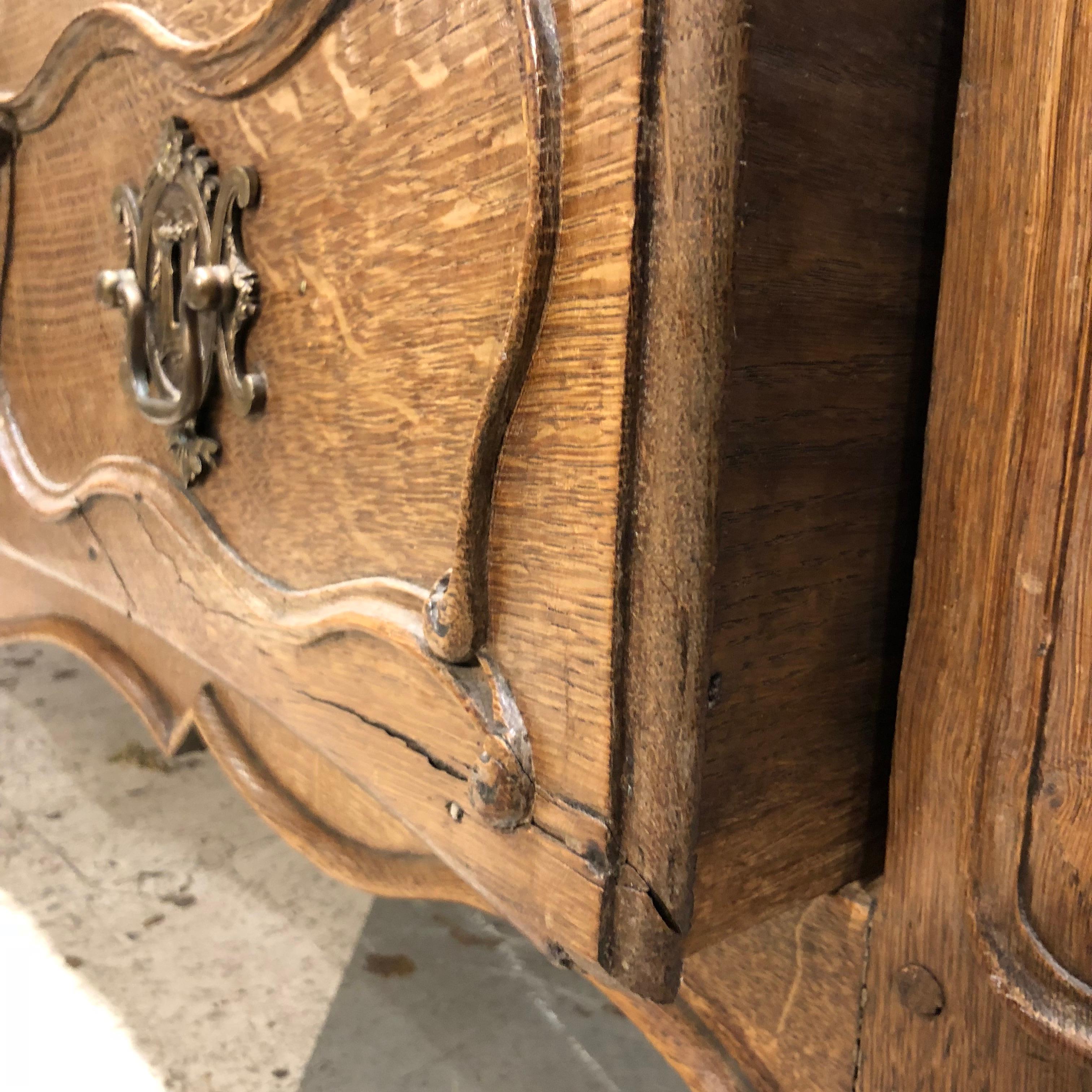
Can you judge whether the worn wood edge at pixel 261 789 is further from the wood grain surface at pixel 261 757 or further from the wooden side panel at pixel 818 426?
the wooden side panel at pixel 818 426

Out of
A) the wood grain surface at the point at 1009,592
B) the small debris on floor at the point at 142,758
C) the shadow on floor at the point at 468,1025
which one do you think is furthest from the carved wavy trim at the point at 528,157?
the small debris on floor at the point at 142,758

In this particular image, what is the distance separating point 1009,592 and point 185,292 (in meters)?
0.43

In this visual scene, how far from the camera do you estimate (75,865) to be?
3.26 feet

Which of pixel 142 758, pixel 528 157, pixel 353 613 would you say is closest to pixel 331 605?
pixel 353 613

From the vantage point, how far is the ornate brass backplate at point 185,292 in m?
0.52

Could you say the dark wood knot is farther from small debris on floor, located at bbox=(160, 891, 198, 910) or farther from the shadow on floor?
small debris on floor, located at bbox=(160, 891, 198, 910)

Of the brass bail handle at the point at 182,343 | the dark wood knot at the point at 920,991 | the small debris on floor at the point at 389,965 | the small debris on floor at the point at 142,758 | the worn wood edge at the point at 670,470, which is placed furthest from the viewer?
the small debris on floor at the point at 142,758

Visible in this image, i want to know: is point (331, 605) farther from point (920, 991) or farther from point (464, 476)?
point (920, 991)

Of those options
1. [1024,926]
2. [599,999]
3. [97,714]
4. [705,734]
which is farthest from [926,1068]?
[97,714]

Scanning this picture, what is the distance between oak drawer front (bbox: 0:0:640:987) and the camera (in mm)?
341

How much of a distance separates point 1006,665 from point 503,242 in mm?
243

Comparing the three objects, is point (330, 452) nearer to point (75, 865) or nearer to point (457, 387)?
point (457, 387)

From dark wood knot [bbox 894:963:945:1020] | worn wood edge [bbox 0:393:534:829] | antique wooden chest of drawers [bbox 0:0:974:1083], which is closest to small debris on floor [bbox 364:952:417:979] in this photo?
antique wooden chest of drawers [bbox 0:0:974:1083]

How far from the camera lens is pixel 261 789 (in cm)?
69
